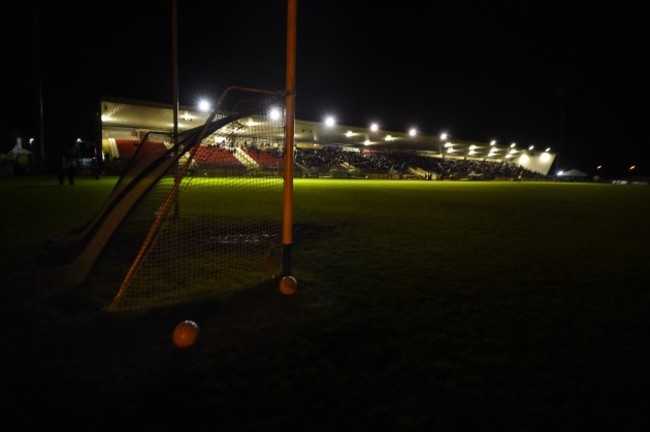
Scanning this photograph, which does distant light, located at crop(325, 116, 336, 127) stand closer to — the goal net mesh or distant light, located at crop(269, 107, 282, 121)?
the goal net mesh

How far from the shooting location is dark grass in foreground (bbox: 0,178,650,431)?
2.46m

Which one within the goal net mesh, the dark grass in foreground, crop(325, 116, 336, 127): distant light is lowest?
the dark grass in foreground

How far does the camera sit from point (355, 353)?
3.21 meters

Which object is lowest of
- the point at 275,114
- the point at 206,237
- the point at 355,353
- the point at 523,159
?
the point at 355,353

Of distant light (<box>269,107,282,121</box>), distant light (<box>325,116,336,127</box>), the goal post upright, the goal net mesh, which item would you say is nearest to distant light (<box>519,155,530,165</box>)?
distant light (<box>325,116,336,127</box>)

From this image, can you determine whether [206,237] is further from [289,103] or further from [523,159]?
[523,159]

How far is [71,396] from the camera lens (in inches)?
102

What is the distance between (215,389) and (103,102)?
3471 centimetres

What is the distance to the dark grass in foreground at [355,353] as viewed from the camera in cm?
246

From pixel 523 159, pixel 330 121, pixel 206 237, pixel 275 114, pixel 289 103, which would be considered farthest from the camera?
pixel 523 159

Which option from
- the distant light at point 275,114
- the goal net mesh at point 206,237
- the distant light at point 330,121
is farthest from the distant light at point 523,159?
the distant light at point 275,114

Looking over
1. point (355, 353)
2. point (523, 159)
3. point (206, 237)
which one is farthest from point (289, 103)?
point (523, 159)

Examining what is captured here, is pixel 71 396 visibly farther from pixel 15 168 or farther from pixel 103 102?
pixel 15 168

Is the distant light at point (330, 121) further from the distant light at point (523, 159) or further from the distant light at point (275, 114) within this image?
the distant light at point (523, 159)
